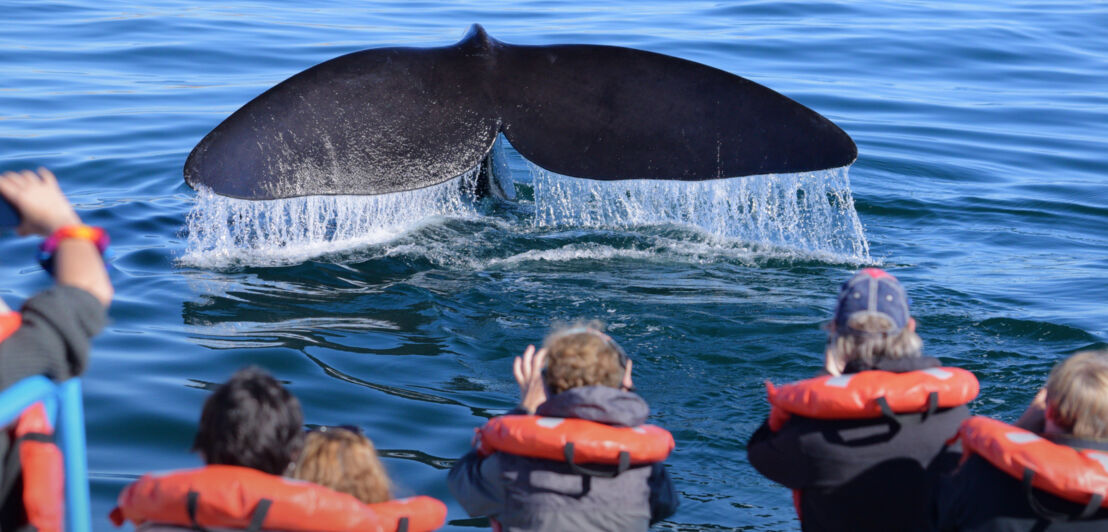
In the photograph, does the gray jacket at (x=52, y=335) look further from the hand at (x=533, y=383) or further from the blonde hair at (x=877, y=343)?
the blonde hair at (x=877, y=343)

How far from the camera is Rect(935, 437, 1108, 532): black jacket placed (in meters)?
2.96

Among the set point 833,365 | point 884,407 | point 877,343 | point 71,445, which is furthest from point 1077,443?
point 71,445

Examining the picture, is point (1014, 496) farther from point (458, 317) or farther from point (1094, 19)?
point (1094, 19)

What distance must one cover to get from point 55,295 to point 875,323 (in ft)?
6.97

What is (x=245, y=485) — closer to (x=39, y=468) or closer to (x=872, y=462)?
(x=39, y=468)

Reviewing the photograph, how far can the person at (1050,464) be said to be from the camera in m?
2.87

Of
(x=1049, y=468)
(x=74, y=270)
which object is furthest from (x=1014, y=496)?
(x=74, y=270)

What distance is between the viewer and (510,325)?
5914mm

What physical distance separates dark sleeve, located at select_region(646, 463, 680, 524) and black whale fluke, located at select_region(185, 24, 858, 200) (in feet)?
5.72

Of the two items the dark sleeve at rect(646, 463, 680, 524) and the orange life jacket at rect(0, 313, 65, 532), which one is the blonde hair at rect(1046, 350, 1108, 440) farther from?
the orange life jacket at rect(0, 313, 65, 532)

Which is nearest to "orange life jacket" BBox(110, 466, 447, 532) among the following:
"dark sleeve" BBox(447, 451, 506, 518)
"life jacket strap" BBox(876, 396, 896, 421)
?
"dark sleeve" BBox(447, 451, 506, 518)

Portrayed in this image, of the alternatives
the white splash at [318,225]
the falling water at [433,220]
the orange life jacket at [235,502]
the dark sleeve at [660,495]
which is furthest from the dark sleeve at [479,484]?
the white splash at [318,225]

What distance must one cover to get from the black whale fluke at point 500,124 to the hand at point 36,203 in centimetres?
244

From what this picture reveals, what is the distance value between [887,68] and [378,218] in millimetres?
9955
